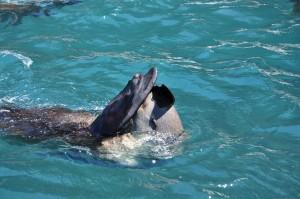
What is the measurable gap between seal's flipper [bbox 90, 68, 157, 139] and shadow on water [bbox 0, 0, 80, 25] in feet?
16.4

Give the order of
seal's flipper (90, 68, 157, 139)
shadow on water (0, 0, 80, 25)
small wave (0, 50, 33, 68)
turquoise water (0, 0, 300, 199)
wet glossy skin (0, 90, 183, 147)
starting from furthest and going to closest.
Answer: shadow on water (0, 0, 80, 25), small wave (0, 50, 33, 68), wet glossy skin (0, 90, 183, 147), seal's flipper (90, 68, 157, 139), turquoise water (0, 0, 300, 199)

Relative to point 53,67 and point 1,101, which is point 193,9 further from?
point 1,101

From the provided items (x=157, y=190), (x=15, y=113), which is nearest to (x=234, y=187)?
(x=157, y=190)

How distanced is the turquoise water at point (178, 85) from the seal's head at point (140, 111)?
313 millimetres

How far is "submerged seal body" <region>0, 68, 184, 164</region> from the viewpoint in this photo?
18.7 ft

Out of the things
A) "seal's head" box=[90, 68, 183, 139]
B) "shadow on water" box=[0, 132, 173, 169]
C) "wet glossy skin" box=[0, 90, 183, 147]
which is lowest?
"shadow on water" box=[0, 132, 173, 169]

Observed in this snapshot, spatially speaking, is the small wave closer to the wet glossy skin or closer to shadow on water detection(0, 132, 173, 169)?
the wet glossy skin

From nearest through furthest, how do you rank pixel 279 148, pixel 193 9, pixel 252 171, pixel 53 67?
pixel 252 171, pixel 279 148, pixel 53 67, pixel 193 9

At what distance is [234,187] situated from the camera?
17.7 ft

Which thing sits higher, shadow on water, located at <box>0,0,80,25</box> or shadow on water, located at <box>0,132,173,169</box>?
shadow on water, located at <box>0,0,80,25</box>

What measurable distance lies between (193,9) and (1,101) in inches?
175

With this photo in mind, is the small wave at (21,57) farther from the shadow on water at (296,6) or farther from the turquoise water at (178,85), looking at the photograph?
the shadow on water at (296,6)

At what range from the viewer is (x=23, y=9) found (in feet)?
35.9

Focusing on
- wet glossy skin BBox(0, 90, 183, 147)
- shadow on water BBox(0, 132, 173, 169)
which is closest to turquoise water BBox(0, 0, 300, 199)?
shadow on water BBox(0, 132, 173, 169)
